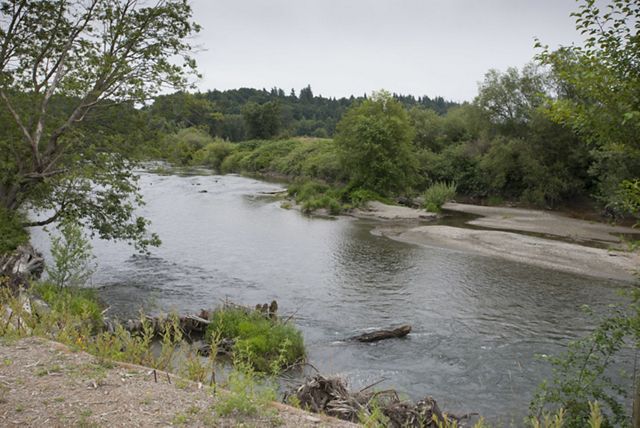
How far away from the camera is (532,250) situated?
26.1 m

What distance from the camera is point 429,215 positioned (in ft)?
130

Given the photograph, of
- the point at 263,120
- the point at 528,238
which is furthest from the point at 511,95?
the point at 263,120

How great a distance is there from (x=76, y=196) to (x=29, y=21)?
19.4 ft

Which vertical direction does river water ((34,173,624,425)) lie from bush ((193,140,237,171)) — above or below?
below

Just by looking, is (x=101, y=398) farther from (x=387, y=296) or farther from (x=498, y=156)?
(x=498, y=156)

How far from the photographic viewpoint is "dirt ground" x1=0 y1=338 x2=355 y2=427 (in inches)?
205

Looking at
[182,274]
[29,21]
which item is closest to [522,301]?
[182,274]

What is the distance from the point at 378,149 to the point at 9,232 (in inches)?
1375

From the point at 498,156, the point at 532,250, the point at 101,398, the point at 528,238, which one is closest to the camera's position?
the point at 101,398

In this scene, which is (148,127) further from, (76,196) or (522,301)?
(522,301)

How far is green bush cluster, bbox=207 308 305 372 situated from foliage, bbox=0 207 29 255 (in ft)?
21.1

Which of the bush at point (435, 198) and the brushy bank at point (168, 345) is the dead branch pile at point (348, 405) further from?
the bush at point (435, 198)

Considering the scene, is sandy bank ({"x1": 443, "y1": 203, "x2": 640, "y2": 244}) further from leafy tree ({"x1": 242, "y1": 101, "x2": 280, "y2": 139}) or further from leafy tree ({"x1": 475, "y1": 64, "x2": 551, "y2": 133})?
leafy tree ({"x1": 242, "y1": 101, "x2": 280, "y2": 139})

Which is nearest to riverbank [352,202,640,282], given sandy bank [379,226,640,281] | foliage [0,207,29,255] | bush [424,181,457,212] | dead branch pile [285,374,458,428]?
sandy bank [379,226,640,281]
